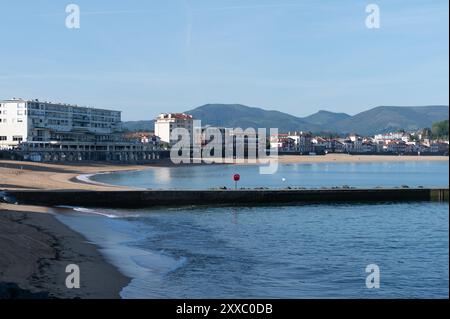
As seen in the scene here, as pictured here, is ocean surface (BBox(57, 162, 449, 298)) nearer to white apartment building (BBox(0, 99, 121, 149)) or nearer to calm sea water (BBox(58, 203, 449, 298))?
calm sea water (BBox(58, 203, 449, 298))

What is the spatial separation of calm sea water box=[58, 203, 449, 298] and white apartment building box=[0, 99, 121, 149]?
92.8 meters

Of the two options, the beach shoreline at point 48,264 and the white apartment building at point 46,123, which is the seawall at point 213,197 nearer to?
the beach shoreline at point 48,264

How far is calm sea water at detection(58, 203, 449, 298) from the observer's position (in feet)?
62.1

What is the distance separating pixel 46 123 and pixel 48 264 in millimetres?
122912


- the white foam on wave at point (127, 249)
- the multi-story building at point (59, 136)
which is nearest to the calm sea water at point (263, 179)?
the multi-story building at point (59, 136)

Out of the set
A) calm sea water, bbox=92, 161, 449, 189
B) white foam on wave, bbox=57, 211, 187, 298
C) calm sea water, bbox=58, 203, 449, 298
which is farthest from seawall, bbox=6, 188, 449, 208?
calm sea water, bbox=92, 161, 449, 189

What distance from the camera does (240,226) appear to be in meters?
36.5

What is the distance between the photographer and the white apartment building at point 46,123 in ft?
423

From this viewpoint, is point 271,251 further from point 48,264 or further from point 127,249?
point 48,264

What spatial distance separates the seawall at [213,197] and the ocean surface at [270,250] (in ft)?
8.46

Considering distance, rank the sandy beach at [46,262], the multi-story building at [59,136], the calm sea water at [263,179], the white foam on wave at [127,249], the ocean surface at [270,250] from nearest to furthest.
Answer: the sandy beach at [46,262], the ocean surface at [270,250], the white foam on wave at [127,249], the calm sea water at [263,179], the multi-story building at [59,136]

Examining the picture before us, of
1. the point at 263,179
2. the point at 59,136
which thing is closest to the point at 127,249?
the point at 263,179

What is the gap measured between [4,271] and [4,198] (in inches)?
1003
